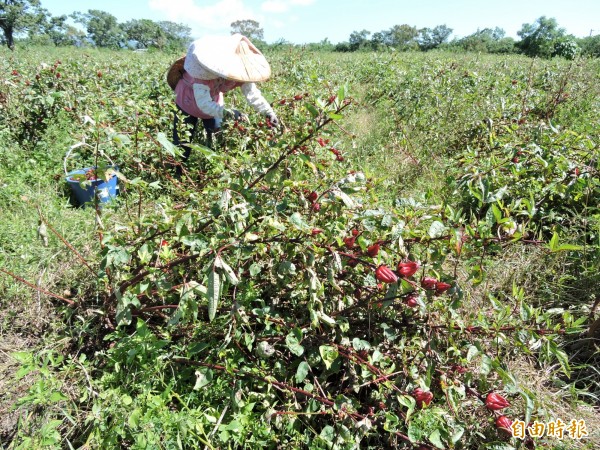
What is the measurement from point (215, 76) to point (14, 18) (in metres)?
49.4

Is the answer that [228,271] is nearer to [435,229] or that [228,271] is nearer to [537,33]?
[435,229]

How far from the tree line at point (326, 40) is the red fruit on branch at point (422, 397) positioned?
6272mm

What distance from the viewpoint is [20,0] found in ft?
135

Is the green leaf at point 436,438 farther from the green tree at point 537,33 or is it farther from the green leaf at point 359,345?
the green tree at point 537,33

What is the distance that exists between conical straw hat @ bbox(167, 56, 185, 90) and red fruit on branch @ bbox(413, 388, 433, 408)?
2.91 m


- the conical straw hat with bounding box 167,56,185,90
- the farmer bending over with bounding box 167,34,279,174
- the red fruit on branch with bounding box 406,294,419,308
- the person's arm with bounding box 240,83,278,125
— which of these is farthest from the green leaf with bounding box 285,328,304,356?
the conical straw hat with bounding box 167,56,185,90

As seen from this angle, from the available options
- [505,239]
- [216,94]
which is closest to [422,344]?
[505,239]

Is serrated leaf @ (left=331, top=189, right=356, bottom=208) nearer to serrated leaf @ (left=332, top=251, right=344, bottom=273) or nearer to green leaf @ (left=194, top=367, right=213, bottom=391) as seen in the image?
serrated leaf @ (left=332, top=251, right=344, bottom=273)

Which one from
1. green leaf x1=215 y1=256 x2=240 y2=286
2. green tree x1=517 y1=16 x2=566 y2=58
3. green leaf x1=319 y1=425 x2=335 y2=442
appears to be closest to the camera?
green leaf x1=215 y1=256 x2=240 y2=286

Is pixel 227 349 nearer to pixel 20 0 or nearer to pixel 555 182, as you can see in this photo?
pixel 555 182

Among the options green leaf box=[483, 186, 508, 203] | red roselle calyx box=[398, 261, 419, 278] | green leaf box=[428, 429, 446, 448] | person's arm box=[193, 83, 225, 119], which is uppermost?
person's arm box=[193, 83, 225, 119]

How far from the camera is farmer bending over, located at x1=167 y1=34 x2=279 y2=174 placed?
277cm

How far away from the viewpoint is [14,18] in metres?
38.8

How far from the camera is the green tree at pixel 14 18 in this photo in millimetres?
38031
